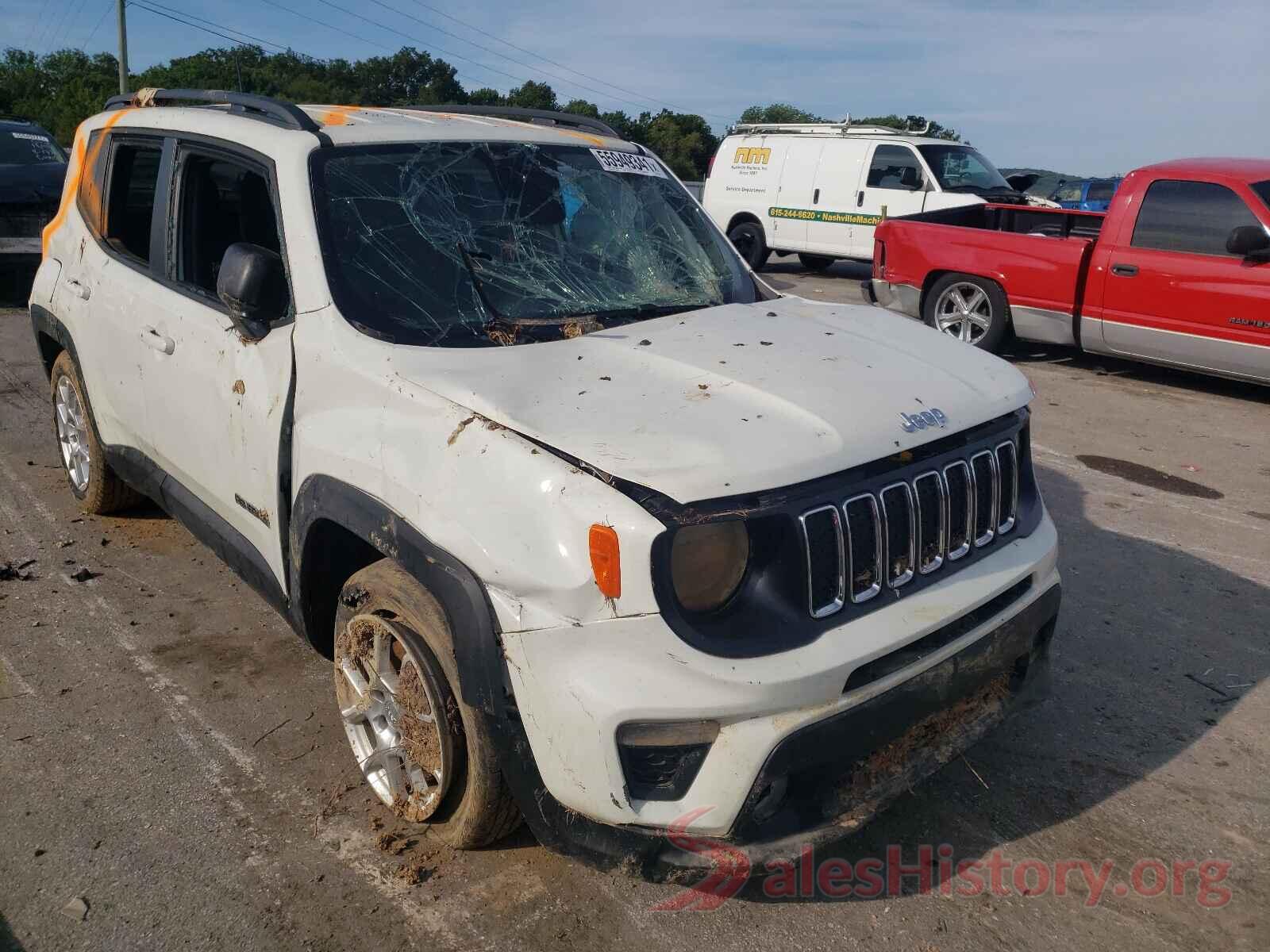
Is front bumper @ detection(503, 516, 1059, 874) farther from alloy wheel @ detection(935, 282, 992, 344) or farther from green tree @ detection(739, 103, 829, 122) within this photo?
green tree @ detection(739, 103, 829, 122)

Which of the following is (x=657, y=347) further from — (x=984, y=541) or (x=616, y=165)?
(x=616, y=165)

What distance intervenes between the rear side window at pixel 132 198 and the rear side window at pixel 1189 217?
294 inches

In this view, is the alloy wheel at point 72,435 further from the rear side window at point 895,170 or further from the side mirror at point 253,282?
the rear side window at point 895,170

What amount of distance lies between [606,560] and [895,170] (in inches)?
538

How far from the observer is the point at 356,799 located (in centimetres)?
307

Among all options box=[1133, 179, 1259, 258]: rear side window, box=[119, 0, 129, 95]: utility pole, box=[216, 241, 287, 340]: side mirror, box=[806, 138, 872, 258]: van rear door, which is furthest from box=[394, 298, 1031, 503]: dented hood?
box=[119, 0, 129, 95]: utility pole

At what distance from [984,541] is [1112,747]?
42.5 inches

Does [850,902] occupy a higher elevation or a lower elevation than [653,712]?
lower

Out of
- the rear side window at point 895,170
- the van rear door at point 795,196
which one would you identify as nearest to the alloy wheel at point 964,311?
the rear side window at point 895,170

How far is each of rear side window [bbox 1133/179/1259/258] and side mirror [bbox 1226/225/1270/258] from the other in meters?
0.17

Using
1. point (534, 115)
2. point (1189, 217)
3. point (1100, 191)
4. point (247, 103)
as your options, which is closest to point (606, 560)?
point (247, 103)

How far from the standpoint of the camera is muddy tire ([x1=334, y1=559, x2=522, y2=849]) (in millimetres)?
2525

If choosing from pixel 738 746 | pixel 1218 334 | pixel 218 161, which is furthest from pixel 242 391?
pixel 1218 334

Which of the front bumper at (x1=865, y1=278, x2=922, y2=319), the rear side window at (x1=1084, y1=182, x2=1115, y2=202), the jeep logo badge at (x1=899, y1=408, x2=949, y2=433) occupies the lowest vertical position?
the front bumper at (x1=865, y1=278, x2=922, y2=319)
